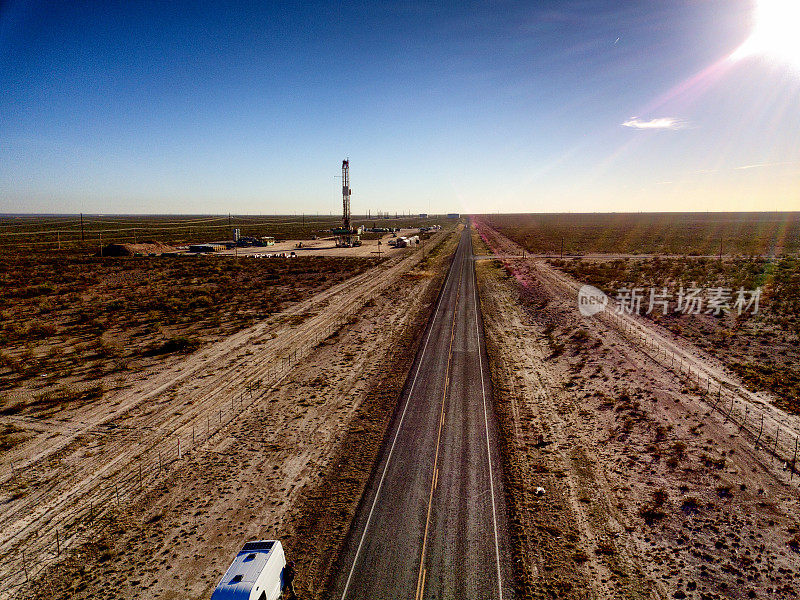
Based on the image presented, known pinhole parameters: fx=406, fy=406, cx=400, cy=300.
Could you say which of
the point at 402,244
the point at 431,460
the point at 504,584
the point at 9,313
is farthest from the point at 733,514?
the point at 402,244

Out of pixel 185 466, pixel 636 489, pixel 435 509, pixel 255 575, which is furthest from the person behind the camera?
pixel 185 466

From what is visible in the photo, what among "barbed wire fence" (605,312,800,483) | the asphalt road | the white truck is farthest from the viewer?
"barbed wire fence" (605,312,800,483)

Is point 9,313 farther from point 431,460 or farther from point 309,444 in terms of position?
point 431,460

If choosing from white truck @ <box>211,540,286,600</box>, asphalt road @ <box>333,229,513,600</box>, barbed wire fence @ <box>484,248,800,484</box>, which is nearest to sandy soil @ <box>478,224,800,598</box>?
barbed wire fence @ <box>484,248,800,484</box>

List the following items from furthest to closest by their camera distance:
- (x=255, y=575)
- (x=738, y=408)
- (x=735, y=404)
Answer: (x=735, y=404)
(x=738, y=408)
(x=255, y=575)

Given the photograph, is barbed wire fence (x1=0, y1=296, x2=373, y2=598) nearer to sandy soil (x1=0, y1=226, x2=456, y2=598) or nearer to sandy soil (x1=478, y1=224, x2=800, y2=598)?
sandy soil (x1=0, y1=226, x2=456, y2=598)

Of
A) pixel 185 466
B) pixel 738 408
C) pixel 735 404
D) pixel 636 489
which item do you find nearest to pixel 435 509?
pixel 636 489

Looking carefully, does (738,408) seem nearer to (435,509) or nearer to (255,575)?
(435,509)
